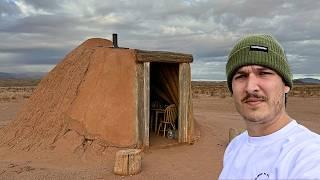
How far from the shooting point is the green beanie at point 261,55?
5.44 ft

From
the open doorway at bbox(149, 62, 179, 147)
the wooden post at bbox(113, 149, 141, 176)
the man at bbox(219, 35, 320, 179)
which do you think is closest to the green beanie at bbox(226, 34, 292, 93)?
the man at bbox(219, 35, 320, 179)

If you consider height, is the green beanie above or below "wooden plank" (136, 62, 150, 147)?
above

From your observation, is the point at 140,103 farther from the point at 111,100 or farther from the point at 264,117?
the point at 264,117

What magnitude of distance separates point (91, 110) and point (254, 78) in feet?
24.7

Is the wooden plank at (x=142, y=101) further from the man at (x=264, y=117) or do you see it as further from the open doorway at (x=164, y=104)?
the man at (x=264, y=117)

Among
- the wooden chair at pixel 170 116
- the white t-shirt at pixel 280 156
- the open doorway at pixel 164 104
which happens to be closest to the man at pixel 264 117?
the white t-shirt at pixel 280 156

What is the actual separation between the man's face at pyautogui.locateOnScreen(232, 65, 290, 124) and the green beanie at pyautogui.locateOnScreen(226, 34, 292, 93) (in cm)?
2

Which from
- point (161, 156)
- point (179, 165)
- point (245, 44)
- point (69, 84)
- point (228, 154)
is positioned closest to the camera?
point (245, 44)

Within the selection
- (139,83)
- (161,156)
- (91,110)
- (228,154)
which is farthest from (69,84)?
(228,154)

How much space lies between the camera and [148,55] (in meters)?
8.90

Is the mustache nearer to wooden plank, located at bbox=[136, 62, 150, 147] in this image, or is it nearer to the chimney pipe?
wooden plank, located at bbox=[136, 62, 150, 147]

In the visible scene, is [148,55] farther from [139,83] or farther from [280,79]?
[280,79]

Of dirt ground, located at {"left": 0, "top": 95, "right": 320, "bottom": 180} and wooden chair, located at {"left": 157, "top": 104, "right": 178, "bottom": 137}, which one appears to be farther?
wooden chair, located at {"left": 157, "top": 104, "right": 178, "bottom": 137}

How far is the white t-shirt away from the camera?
138cm
